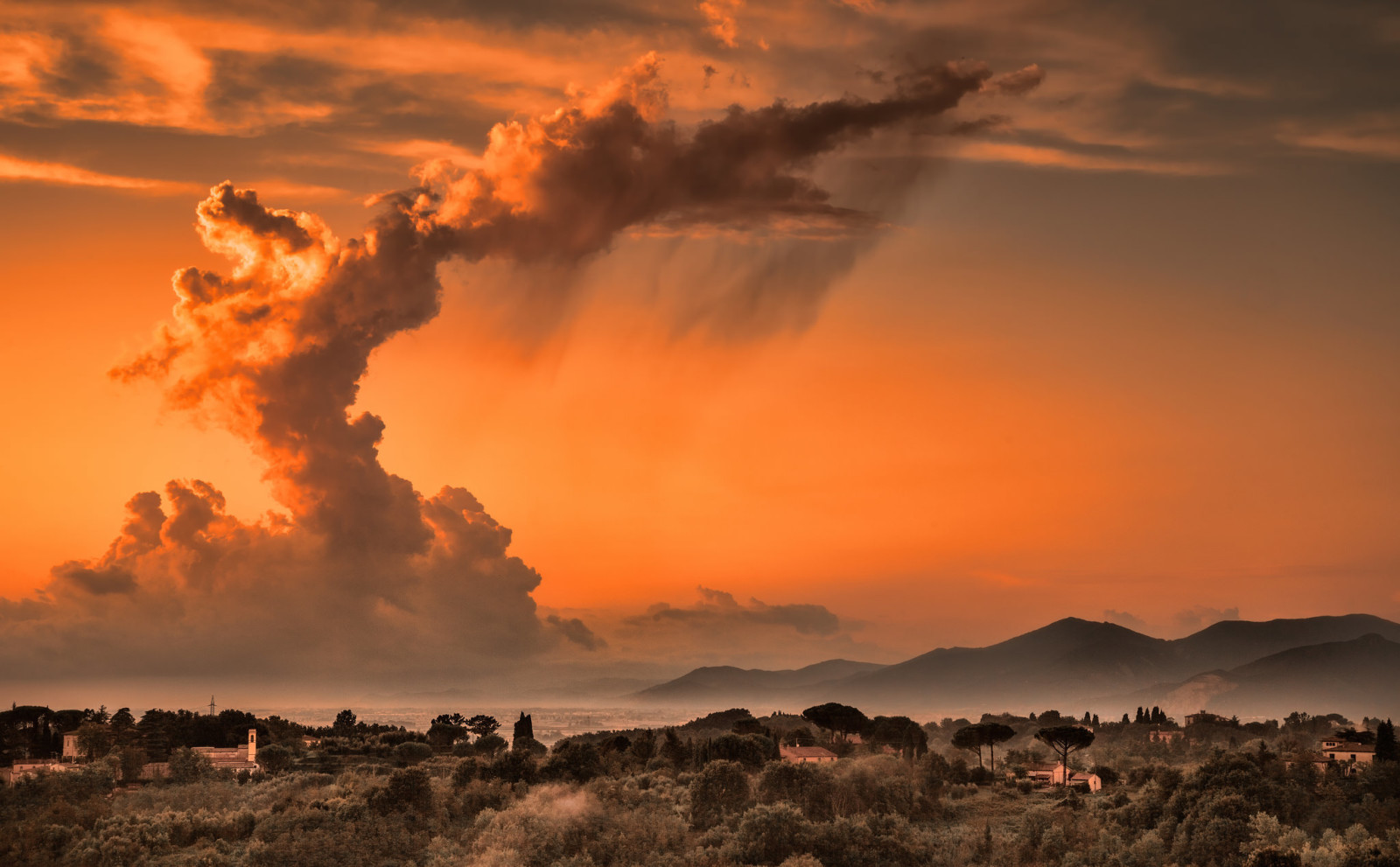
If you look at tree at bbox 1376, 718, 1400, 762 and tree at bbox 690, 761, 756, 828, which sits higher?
tree at bbox 690, 761, 756, 828

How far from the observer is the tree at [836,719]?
125 metres

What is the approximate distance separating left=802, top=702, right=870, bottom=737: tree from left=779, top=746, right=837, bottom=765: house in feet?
49.3

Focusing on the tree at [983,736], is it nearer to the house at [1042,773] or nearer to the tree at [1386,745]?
the house at [1042,773]

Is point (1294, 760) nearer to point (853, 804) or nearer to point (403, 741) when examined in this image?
point (853, 804)

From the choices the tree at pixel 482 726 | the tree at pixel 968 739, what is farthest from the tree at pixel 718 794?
the tree at pixel 482 726

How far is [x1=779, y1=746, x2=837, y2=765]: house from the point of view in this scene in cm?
10200

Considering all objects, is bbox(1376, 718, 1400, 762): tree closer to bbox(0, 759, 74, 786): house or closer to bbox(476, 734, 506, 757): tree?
bbox(476, 734, 506, 757): tree

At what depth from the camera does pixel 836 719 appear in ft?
412

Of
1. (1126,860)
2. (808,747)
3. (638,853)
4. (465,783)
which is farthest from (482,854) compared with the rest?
(808,747)

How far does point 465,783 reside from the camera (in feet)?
230

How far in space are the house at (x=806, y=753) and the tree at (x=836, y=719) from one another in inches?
592

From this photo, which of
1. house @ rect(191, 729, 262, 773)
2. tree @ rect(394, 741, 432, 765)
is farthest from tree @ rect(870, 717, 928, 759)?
house @ rect(191, 729, 262, 773)

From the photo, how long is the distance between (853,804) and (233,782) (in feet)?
132

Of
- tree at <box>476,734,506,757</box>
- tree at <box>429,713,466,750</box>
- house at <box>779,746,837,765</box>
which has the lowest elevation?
house at <box>779,746,837,765</box>
